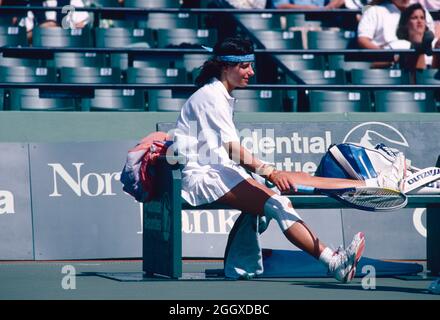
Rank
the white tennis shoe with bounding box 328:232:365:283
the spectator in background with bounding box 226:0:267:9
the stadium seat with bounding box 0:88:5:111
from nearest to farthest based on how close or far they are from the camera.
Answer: the white tennis shoe with bounding box 328:232:365:283, the stadium seat with bounding box 0:88:5:111, the spectator in background with bounding box 226:0:267:9

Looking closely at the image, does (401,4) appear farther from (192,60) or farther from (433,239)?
(433,239)

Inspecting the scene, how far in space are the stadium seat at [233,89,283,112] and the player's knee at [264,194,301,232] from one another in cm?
442

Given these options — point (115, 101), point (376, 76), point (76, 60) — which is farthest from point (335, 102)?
point (76, 60)

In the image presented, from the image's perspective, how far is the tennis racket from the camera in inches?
283

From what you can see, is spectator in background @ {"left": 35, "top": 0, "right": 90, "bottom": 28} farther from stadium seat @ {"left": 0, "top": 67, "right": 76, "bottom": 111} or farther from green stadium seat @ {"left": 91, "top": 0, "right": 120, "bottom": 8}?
stadium seat @ {"left": 0, "top": 67, "right": 76, "bottom": 111}

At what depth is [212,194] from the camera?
24.3 feet

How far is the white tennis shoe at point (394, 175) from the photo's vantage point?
756 centimetres

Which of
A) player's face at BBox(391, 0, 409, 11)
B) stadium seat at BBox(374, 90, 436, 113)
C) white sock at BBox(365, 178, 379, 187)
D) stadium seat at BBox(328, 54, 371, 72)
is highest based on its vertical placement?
player's face at BBox(391, 0, 409, 11)

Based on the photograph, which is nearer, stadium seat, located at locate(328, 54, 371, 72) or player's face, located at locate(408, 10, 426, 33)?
player's face, located at locate(408, 10, 426, 33)

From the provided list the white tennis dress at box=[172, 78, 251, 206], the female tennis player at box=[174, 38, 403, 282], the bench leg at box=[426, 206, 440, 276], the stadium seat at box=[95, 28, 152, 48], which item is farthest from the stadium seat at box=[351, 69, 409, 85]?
the white tennis dress at box=[172, 78, 251, 206]

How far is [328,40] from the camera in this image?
42.0 ft

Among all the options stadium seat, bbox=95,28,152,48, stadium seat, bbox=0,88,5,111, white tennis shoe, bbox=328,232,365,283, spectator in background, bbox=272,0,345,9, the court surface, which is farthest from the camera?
spectator in background, bbox=272,0,345,9

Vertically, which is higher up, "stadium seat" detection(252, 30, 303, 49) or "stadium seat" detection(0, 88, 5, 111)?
"stadium seat" detection(252, 30, 303, 49)

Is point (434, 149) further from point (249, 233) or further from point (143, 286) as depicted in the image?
point (143, 286)
